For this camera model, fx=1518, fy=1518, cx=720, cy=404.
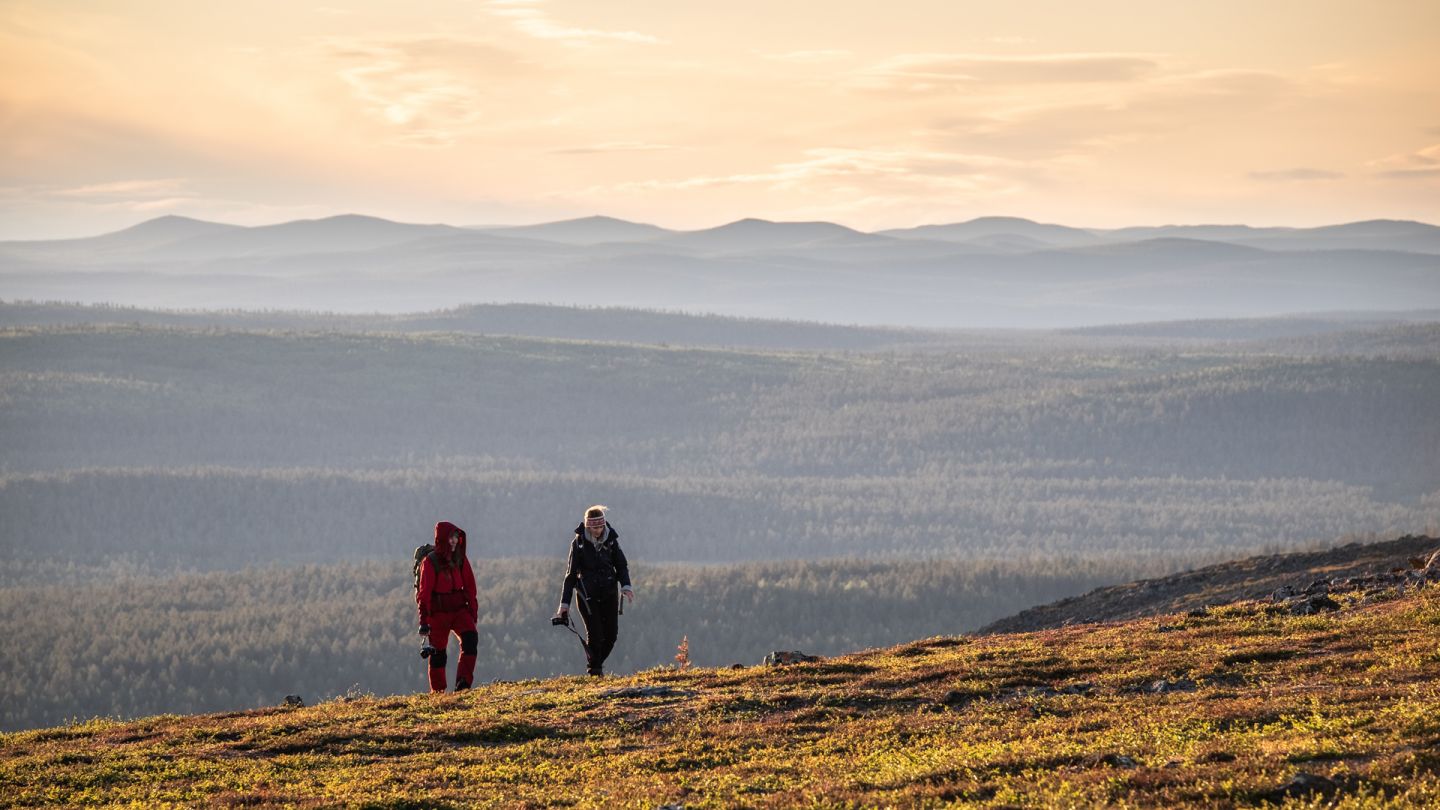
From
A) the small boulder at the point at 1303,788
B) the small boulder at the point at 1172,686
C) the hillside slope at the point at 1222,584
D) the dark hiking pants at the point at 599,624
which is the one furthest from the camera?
the hillside slope at the point at 1222,584

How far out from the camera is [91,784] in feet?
63.0

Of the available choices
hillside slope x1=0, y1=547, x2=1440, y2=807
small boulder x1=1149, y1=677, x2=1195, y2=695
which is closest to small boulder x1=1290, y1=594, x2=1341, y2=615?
hillside slope x1=0, y1=547, x2=1440, y2=807

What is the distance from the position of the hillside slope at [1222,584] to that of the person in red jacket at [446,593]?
1598 cm

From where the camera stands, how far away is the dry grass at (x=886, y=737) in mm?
14898

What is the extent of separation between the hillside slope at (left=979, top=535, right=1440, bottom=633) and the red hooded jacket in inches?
638

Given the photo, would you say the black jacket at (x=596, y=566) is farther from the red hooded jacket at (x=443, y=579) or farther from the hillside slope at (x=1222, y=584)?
the hillside slope at (x=1222, y=584)

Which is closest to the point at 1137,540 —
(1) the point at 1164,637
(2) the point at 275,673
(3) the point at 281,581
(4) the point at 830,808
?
(3) the point at 281,581

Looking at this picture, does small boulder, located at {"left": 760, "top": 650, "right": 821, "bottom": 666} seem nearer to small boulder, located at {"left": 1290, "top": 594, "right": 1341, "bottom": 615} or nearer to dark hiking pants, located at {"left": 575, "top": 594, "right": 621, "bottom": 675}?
dark hiking pants, located at {"left": 575, "top": 594, "right": 621, "bottom": 675}

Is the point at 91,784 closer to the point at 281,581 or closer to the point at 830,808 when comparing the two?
the point at 830,808

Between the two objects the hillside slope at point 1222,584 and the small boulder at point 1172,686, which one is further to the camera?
the hillside slope at point 1222,584

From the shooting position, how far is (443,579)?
2550 centimetres

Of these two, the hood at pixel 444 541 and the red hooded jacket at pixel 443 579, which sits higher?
the hood at pixel 444 541

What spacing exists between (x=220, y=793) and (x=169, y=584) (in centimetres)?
14752

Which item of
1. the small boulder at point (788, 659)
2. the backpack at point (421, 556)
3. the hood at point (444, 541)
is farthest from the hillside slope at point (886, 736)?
the hood at point (444, 541)
